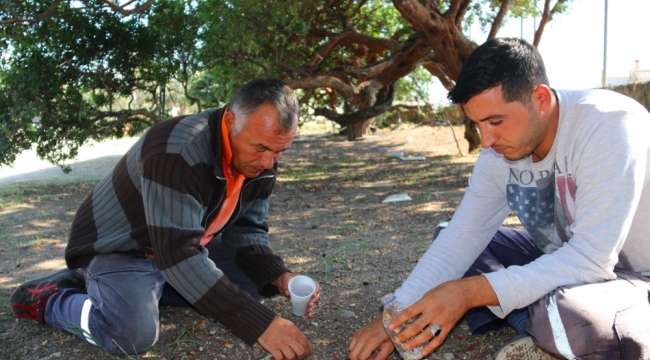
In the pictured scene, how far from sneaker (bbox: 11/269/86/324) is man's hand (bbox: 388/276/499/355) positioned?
5.81 feet

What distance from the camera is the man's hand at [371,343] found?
2.21 metres

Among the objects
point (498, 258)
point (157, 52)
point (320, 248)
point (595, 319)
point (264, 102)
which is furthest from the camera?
point (157, 52)

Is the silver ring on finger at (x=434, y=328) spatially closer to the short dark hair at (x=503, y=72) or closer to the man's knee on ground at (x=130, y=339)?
the short dark hair at (x=503, y=72)

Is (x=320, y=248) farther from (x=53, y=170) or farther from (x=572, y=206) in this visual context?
(x=53, y=170)

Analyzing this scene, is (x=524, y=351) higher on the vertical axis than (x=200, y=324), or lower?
lower

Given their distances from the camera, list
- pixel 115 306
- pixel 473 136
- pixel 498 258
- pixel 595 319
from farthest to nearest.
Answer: pixel 473 136 < pixel 498 258 < pixel 115 306 < pixel 595 319

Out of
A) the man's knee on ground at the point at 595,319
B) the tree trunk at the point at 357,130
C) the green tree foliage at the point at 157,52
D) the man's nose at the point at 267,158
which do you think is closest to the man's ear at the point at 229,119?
the man's nose at the point at 267,158

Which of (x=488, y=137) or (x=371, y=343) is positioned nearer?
(x=488, y=137)

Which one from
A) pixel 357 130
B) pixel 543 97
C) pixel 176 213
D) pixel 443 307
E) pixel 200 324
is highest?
pixel 543 97

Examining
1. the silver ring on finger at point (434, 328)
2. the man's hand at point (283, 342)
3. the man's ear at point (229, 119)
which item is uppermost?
the man's ear at point (229, 119)

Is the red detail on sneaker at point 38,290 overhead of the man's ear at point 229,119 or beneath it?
beneath

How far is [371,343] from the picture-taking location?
7.27 ft

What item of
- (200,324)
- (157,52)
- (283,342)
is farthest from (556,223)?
(157,52)

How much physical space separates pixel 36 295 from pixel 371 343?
167cm
